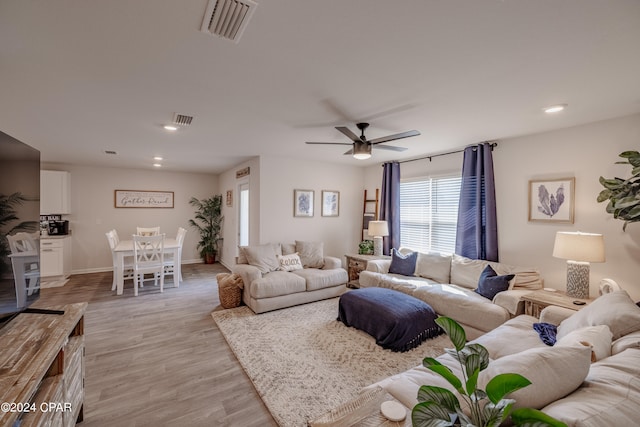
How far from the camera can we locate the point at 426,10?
1.36 meters

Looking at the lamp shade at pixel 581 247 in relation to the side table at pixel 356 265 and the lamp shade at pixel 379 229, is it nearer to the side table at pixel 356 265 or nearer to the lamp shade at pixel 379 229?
the lamp shade at pixel 379 229

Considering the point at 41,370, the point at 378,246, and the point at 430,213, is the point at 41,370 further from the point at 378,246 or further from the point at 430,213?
the point at 430,213

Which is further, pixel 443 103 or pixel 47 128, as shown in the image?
pixel 47 128

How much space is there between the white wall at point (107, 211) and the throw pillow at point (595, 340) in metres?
7.76

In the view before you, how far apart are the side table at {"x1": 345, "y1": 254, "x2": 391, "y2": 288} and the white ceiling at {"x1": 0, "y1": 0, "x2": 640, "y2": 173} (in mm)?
2423

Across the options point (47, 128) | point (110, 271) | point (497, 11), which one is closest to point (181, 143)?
point (47, 128)

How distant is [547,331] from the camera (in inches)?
87.1

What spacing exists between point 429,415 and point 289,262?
12.6 ft

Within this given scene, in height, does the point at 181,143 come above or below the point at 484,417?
above

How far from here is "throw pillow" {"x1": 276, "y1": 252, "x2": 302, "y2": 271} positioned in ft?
14.8

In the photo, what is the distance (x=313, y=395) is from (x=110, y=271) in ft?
21.4

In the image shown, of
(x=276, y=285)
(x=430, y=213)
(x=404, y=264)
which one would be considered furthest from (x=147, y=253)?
(x=430, y=213)

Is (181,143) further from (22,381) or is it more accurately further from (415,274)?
(415,274)

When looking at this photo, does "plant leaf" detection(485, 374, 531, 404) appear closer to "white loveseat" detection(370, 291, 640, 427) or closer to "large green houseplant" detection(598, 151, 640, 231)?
"white loveseat" detection(370, 291, 640, 427)
